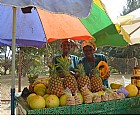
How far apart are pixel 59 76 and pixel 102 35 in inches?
59.0

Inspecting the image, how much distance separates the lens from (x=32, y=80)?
2594 mm

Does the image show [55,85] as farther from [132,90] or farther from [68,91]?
[132,90]

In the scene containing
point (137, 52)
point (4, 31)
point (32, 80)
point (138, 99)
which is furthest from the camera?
point (137, 52)

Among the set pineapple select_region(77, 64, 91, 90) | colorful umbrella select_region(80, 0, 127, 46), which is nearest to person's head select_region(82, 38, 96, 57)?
colorful umbrella select_region(80, 0, 127, 46)

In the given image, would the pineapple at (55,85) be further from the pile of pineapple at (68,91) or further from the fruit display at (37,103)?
the fruit display at (37,103)

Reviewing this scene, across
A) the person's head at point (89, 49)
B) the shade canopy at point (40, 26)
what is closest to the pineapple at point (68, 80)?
the person's head at point (89, 49)

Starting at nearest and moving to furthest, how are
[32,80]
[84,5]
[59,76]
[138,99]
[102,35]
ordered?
1. [84,5]
2. [59,76]
3. [138,99]
4. [32,80]
5. [102,35]

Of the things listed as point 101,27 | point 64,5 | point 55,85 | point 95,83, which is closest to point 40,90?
point 55,85

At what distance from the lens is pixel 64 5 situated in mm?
1681

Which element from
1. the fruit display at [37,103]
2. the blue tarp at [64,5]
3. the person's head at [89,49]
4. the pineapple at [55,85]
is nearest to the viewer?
the blue tarp at [64,5]

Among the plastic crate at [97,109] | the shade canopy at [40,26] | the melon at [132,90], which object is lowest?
the plastic crate at [97,109]

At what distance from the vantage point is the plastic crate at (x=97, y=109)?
176 cm
